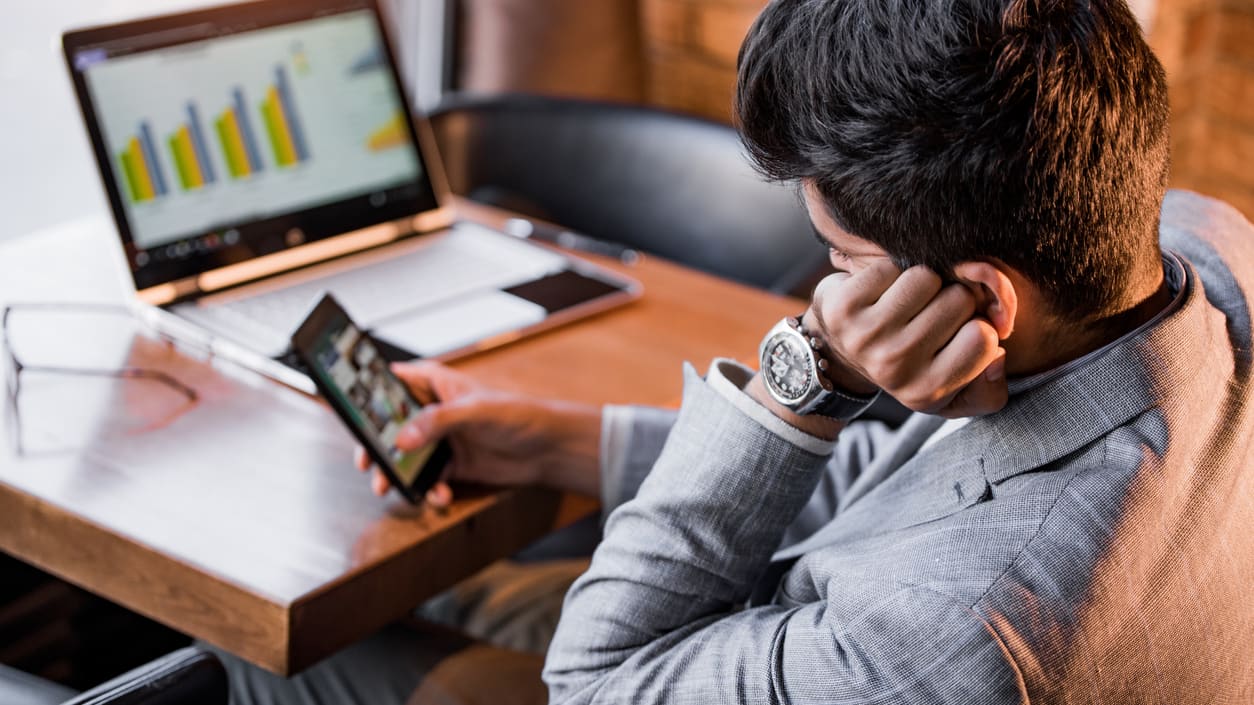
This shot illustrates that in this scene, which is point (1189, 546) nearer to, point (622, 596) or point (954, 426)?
point (954, 426)

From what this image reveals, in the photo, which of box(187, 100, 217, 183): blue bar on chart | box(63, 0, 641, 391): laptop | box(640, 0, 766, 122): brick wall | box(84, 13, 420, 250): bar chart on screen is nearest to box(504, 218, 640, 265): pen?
box(63, 0, 641, 391): laptop

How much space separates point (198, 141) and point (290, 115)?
124 mm

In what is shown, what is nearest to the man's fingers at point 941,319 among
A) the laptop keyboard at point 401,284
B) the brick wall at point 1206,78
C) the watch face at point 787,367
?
the watch face at point 787,367

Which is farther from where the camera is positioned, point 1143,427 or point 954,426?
point 954,426

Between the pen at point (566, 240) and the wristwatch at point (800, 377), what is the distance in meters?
0.77

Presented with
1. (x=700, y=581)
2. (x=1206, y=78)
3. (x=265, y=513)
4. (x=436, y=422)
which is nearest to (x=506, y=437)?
(x=436, y=422)

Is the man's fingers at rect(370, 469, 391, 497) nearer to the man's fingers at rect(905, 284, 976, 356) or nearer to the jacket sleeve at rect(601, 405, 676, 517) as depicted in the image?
the jacket sleeve at rect(601, 405, 676, 517)

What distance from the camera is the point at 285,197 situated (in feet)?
5.24

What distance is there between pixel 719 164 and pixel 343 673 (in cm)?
105

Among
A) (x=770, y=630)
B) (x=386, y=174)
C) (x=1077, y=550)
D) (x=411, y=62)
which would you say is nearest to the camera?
(x=1077, y=550)

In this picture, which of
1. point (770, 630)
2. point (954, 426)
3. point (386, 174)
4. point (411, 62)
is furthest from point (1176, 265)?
point (411, 62)

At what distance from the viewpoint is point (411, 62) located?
116 inches

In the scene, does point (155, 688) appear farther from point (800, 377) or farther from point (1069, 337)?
point (1069, 337)

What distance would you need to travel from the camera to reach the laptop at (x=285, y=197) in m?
1.46
